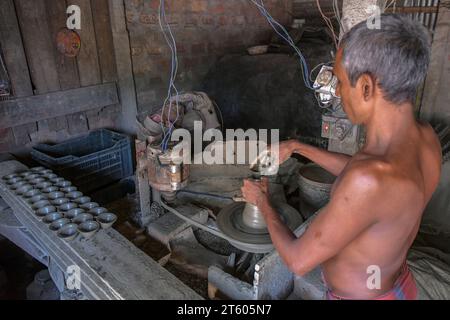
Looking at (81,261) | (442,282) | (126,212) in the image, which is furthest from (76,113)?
(442,282)

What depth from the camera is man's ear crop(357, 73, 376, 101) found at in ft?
3.44

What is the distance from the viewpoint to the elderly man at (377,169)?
39.5 inches

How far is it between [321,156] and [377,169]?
732 mm

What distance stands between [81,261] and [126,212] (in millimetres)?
920

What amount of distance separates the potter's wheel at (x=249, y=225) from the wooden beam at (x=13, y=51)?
79.5 inches

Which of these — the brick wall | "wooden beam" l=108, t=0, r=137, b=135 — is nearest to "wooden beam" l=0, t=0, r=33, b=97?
"wooden beam" l=108, t=0, r=137, b=135

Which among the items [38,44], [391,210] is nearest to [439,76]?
[391,210]

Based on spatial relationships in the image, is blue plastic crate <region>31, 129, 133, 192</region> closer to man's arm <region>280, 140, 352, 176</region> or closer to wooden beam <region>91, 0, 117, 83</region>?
wooden beam <region>91, 0, 117, 83</region>

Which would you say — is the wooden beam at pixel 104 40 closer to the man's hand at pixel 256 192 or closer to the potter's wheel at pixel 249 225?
the potter's wheel at pixel 249 225

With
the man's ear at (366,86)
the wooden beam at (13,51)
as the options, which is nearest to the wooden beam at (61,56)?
the wooden beam at (13,51)

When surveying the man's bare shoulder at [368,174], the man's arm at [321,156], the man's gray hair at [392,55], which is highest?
the man's gray hair at [392,55]

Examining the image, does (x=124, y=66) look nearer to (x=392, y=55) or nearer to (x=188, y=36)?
(x=188, y=36)

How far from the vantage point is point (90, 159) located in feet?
9.30

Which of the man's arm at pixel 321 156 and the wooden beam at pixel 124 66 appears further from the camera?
the wooden beam at pixel 124 66
